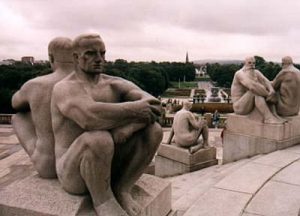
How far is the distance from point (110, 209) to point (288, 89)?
23.0 ft

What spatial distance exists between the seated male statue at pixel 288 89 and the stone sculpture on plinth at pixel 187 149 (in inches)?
78.7

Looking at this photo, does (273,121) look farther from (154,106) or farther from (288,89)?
(154,106)

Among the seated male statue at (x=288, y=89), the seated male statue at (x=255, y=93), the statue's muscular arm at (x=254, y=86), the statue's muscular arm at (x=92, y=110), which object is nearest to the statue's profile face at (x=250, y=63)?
the seated male statue at (x=255, y=93)

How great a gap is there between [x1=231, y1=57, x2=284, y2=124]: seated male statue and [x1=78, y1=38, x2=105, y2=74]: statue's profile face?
619 cm

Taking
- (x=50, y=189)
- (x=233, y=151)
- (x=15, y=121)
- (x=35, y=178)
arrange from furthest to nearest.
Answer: (x=233, y=151), (x=15, y=121), (x=35, y=178), (x=50, y=189)

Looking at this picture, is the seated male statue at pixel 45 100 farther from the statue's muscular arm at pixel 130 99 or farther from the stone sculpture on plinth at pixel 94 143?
the statue's muscular arm at pixel 130 99

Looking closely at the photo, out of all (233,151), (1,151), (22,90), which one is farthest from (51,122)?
(1,151)

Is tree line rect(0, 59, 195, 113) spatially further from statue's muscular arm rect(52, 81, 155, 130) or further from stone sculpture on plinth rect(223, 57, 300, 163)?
statue's muscular arm rect(52, 81, 155, 130)

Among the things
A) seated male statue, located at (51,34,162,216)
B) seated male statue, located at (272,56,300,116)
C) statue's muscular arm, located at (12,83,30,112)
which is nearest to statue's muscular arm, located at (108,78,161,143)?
seated male statue, located at (51,34,162,216)

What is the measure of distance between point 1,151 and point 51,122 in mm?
16992

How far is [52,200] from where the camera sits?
3588 mm

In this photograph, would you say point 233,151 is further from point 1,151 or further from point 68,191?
point 1,151

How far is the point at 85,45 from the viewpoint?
3498 mm

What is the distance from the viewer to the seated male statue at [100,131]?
336 centimetres
